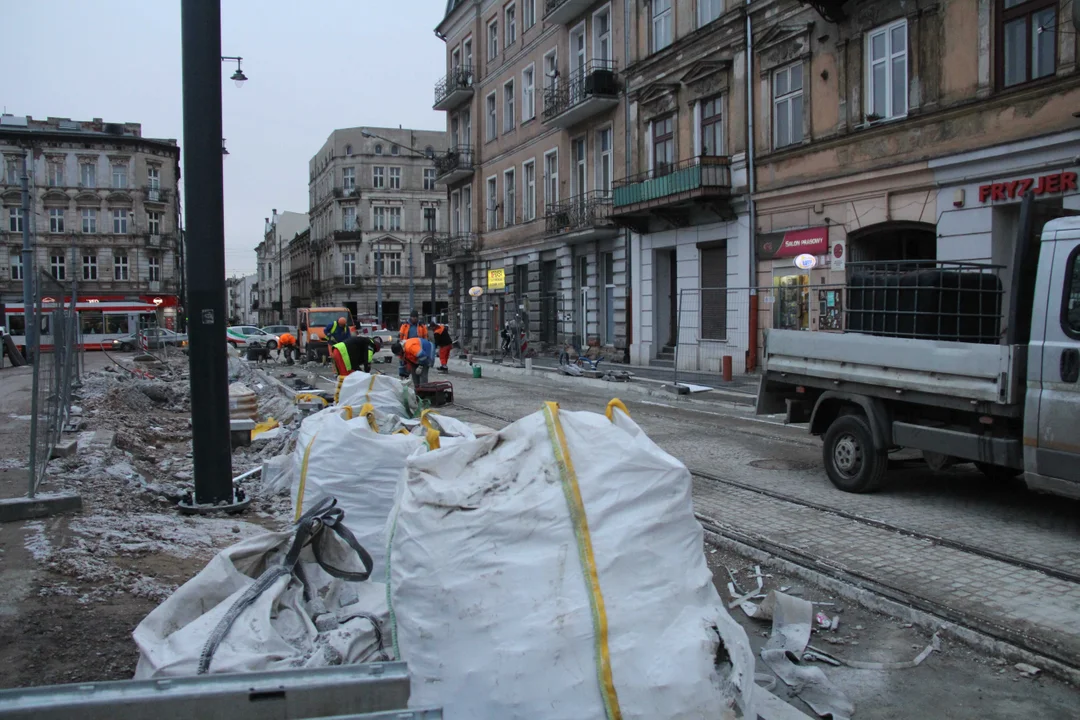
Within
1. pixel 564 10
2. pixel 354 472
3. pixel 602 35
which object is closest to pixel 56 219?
pixel 564 10

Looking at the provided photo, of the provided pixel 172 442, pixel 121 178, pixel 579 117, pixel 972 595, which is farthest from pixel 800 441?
pixel 121 178

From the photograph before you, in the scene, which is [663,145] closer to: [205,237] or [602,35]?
[602,35]

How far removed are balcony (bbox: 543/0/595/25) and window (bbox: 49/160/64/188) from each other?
5382cm

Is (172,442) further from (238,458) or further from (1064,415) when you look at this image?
(1064,415)

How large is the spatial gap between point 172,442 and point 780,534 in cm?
880

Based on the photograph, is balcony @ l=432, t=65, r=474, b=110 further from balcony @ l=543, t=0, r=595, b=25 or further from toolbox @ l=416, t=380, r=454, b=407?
toolbox @ l=416, t=380, r=454, b=407

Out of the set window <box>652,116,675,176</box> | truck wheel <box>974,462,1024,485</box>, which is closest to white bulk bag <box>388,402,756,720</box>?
truck wheel <box>974,462,1024,485</box>

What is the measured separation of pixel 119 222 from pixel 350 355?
216 feet

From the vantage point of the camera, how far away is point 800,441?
439 inches

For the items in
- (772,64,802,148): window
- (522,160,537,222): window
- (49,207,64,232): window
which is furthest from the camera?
(49,207,64,232): window

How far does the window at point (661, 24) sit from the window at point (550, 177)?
24.2 feet

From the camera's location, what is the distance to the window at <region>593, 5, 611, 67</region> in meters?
27.9

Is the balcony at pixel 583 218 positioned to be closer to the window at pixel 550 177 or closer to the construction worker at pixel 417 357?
the window at pixel 550 177

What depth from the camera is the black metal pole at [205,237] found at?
6426 millimetres
